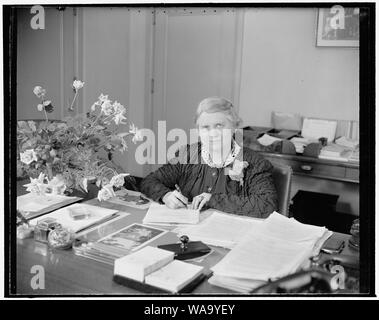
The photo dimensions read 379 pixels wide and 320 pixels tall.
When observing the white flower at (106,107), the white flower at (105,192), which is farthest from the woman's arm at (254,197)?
the white flower at (106,107)

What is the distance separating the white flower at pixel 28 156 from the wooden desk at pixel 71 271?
0.86ft

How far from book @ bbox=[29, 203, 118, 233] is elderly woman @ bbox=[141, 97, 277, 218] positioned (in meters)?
0.30

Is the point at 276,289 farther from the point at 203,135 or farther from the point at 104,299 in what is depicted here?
the point at 203,135

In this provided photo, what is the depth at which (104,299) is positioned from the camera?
1115 millimetres

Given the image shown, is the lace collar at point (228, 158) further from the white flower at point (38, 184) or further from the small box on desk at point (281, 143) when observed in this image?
the small box on desk at point (281, 143)

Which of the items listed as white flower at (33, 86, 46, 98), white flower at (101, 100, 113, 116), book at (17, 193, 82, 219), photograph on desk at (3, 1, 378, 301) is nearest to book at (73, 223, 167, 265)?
photograph on desk at (3, 1, 378, 301)

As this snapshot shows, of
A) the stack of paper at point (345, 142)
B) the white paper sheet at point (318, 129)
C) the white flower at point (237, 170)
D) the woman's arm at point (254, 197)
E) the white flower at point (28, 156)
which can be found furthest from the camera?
the white paper sheet at point (318, 129)

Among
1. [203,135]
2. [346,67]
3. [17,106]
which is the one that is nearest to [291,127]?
[346,67]

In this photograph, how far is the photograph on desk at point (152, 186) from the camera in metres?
1.15

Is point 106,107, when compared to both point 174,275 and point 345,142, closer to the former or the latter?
point 174,275

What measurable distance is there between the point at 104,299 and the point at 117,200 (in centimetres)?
67

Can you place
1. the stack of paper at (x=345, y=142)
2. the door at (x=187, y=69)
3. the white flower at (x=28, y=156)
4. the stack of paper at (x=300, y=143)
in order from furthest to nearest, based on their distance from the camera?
the stack of paper at (x=300, y=143)
the stack of paper at (x=345, y=142)
the door at (x=187, y=69)
the white flower at (x=28, y=156)

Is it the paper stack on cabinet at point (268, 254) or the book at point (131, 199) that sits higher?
the book at point (131, 199)
